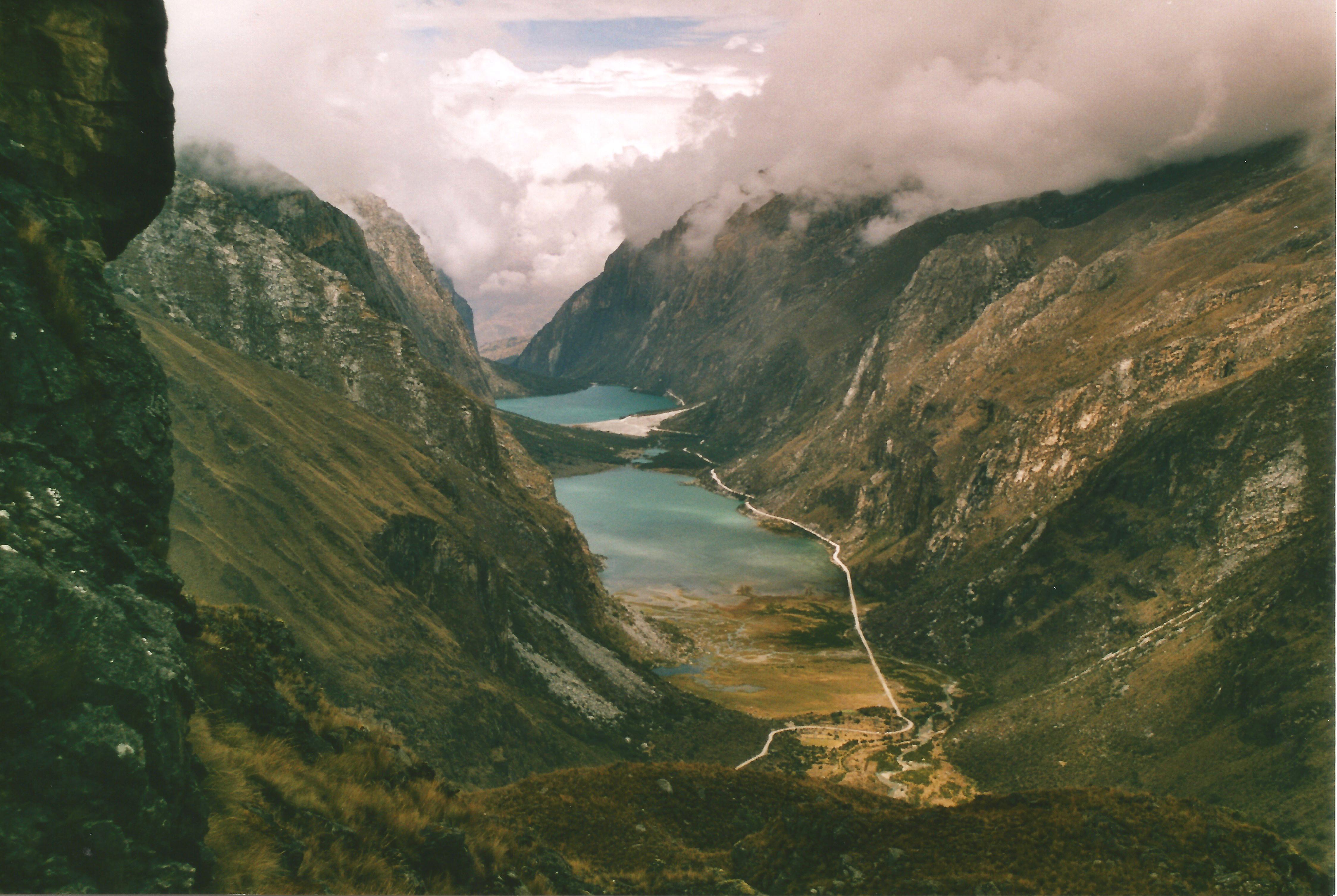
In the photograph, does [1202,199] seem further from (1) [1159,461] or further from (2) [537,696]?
(2) [537,696]

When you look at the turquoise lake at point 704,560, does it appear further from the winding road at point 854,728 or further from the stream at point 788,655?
the winding road at point 854,728

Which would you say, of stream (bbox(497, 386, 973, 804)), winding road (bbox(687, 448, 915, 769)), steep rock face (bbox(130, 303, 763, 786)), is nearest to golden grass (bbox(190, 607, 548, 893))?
steep rock face (bbox(130, 303, 763, 786))

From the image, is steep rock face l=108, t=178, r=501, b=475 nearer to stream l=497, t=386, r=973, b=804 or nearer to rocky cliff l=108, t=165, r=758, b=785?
rocky cliff l=108, t=165, r=758, b=785

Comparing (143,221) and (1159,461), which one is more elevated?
(143,221)

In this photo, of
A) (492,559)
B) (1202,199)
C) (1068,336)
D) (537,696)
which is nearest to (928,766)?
(537,696)

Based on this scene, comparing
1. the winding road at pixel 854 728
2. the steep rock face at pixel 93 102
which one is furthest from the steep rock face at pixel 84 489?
the winding road at pixel 854 728

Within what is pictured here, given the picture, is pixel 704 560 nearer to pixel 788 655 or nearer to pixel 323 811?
pixel 788 655

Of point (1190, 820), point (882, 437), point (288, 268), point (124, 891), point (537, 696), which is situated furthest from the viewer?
point (882, 437)
